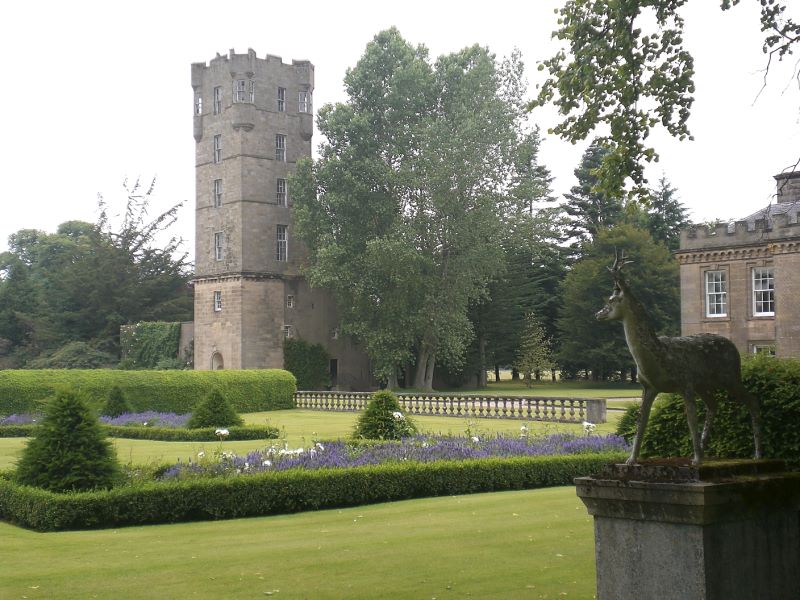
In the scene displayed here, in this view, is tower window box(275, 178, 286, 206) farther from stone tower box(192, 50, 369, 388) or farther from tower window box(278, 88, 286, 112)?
tower window box(278, 88, 286, 112)

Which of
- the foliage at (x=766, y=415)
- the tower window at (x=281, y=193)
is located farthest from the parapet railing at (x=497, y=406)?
the foliage at (x=766, y=415)

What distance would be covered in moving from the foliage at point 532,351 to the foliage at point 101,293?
21766mm

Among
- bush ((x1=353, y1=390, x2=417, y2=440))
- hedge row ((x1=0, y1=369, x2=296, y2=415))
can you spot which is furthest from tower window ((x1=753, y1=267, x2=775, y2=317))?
bush ((x1=353, y1=390, x2=417, y2=440))

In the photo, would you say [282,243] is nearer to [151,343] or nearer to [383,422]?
[151,343]

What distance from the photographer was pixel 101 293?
5950 cm

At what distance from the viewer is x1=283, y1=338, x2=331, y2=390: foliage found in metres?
49.8

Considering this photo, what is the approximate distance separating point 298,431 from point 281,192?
27.3 metres

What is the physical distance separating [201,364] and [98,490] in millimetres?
39273

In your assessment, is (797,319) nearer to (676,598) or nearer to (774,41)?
(774,41)

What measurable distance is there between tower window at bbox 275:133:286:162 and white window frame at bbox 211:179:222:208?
11.4 feet

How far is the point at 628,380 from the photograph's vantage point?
194 feet

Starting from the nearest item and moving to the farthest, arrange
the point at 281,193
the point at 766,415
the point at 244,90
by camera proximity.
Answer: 1. the point at 766,415
2. the point at 244,90
3. the point at 281,193

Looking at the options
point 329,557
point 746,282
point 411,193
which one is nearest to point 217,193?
point 411,193

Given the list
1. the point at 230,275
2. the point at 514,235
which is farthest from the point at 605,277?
the point at 230,275
